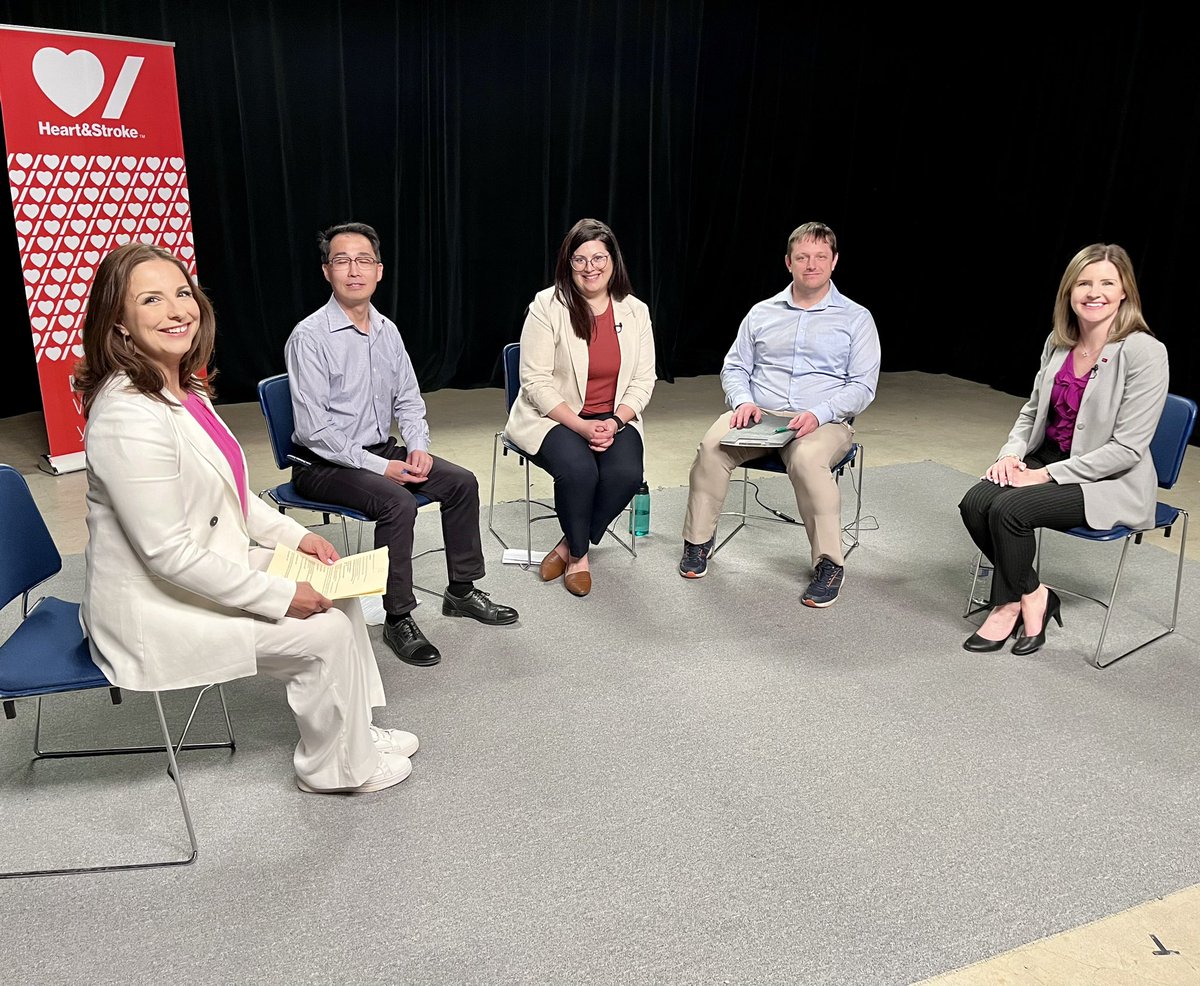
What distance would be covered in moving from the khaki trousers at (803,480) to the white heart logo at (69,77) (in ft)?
10.6

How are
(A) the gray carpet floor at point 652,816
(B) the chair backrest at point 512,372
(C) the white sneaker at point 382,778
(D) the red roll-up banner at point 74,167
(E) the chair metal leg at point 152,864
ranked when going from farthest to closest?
(D) the red roll-up banner at point 74,167, (B) the chair backrest at point 512,372, (C) the white sneaker at point 382,778, (E) the chair metal leg at point 152,864, (A) the gray carpet floor at point 652,816

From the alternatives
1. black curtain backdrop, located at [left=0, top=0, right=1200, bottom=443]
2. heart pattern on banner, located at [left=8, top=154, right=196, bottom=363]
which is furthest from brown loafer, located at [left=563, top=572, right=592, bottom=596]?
black curtain backdrop, located at [left=0, top=0, right=1200, bottom=443]

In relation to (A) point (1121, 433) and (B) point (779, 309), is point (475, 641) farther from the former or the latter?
(A) point (1121, 433)

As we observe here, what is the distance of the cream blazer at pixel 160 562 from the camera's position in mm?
1973

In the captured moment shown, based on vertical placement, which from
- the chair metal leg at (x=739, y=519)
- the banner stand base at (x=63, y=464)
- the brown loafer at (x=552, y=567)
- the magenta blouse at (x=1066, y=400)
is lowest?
the banner stand base at (x=63, y=464)

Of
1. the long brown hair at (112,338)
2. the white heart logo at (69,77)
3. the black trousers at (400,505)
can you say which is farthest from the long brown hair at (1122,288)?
the white heart logo at (69,77)

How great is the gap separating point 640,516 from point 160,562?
228 centimetres

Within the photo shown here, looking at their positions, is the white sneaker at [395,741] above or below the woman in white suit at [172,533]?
below

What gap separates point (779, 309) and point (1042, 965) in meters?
2.49

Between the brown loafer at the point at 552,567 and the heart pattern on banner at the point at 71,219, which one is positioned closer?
the brown loafer at the point at 552,567

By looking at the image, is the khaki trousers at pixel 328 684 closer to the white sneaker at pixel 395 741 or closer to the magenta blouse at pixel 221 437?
the white sneaker at pixel 395 741

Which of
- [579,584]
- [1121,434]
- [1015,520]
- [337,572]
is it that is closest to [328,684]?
[337,572]

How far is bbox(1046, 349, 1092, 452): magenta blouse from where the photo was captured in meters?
3.16

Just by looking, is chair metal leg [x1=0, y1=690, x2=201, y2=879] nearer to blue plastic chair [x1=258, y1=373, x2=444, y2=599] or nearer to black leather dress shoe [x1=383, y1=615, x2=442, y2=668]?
black leather dress shoe [x1=383, y1=615, x2=442, y2=668]
